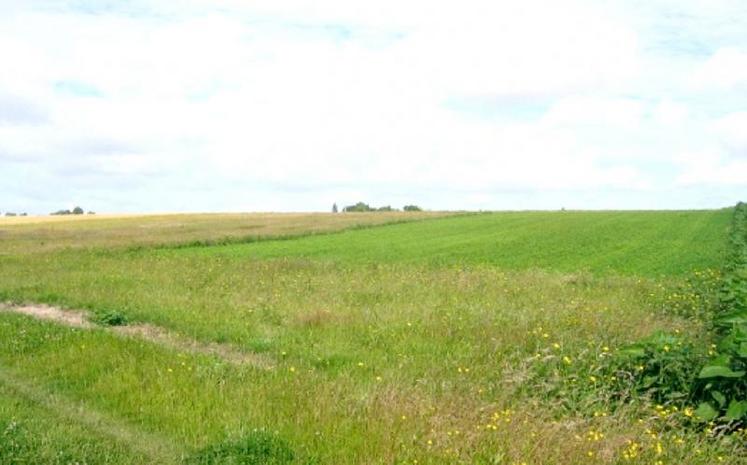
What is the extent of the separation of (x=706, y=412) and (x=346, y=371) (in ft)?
15.3

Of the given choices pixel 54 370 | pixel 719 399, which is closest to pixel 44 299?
pixel 54 370

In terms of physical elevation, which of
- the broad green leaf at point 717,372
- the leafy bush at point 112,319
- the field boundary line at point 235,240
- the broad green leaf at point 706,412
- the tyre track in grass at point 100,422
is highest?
the field boundary line at point 235,240

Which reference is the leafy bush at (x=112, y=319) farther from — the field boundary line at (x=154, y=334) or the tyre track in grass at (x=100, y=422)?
the tyre track in grass at (x=100, y=422)

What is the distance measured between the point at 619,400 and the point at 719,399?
4.09 ft

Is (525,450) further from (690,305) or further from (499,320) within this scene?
(690,305)

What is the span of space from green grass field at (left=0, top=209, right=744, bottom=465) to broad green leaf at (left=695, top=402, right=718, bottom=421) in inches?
7.4

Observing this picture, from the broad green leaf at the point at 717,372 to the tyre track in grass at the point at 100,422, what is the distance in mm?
5630

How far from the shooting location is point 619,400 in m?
8.72

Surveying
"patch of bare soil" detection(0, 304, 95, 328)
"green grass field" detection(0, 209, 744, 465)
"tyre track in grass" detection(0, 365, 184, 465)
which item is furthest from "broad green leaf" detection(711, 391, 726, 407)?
"patch of bare soil" detection(0, 304, 95, 328)

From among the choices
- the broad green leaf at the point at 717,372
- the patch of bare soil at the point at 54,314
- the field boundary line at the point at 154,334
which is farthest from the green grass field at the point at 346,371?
the broad green leaf at the point at 717,372

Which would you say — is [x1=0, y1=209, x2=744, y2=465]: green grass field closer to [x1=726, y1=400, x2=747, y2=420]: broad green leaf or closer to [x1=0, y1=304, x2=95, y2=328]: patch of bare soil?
[x1=726, y1=400, x2=747, y2=420]: broad green leaf

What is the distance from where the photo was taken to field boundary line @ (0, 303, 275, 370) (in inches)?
440

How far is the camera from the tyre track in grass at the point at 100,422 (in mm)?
6777

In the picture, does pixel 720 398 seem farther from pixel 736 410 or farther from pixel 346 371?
pixel 346 371
